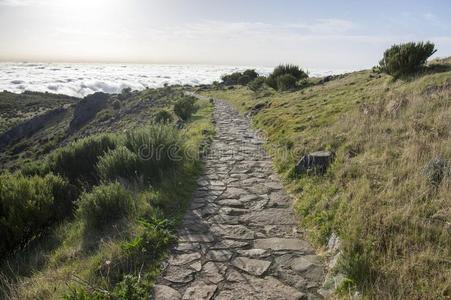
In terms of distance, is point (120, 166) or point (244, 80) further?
point (244, 80)

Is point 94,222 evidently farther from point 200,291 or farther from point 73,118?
point 73,118

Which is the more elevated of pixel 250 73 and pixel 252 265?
pixel 250 73

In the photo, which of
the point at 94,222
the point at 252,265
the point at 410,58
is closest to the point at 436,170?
the point at 252,265

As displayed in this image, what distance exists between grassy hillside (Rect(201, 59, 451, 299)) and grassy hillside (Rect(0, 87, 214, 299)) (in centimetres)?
223

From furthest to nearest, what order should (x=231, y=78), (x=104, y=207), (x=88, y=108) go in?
(x=231, y=78) < (x=88, y=108) < (x=104, y=207)

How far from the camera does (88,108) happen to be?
168ft

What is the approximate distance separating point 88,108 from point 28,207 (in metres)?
49.4

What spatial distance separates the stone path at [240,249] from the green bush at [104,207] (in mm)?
1015

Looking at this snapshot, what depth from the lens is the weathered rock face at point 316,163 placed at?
666 centimetres

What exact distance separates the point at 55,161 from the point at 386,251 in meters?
8.15

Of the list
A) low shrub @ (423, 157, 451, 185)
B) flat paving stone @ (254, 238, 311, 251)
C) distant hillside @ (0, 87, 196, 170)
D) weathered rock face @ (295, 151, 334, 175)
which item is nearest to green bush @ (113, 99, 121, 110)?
distant hillside @ (0, 87, 196, 170)

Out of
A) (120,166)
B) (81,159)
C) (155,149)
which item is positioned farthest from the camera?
(81,159)

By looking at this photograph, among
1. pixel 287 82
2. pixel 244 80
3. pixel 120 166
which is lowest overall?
pixel 120 166

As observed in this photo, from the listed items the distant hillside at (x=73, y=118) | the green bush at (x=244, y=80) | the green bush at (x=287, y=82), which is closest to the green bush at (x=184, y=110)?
the distant hillside at (x=73, y=118)
